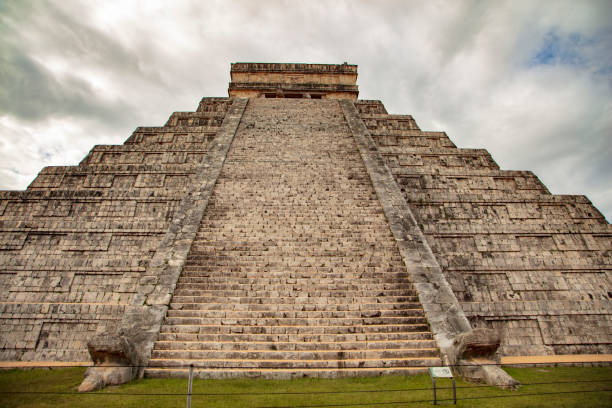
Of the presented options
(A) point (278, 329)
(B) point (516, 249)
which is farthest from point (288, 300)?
(B) point (516, 249)

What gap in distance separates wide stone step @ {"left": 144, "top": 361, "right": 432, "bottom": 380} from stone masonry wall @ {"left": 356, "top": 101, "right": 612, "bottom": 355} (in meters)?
3.41

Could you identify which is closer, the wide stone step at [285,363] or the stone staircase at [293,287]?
the wide stone step at [285,363]

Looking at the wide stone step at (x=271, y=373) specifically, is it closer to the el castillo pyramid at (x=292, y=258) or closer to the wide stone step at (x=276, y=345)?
the el castillo pyramid at (x=292, y=258)

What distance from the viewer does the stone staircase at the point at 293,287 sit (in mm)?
4820

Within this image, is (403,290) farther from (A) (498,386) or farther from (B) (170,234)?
(B) (170,234)

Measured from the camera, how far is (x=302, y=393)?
402 centimetres

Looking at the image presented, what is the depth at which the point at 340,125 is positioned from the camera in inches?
522

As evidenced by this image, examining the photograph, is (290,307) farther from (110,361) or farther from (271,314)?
(110,361)

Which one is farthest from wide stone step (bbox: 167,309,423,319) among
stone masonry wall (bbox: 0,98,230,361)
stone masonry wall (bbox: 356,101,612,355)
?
stone masonry wall (bbox: 356,101,612,355)

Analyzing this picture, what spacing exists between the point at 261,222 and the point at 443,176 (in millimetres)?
6012

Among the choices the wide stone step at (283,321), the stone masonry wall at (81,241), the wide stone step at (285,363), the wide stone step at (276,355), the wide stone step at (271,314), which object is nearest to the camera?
the wide stone step at (285,363)

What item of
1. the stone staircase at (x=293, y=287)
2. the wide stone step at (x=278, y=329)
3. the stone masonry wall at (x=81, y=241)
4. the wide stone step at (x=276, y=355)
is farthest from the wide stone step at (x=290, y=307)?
the stone masonry wall at (x=81, y=241)

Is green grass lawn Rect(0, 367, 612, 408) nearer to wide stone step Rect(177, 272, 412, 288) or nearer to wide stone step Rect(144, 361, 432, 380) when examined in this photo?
wide stone step Rect(144, 361, 432, 380)

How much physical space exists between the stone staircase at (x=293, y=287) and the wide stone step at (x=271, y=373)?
1 centimetres
